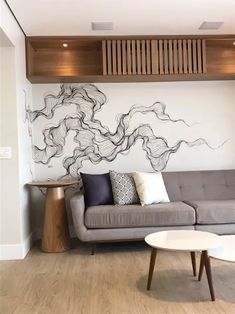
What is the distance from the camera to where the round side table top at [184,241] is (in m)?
2.42

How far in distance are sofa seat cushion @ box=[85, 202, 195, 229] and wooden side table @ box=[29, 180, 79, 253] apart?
40cm

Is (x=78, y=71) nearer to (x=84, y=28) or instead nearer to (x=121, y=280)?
(x=84, y=28)

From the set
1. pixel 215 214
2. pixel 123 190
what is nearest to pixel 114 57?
pixel 123 190

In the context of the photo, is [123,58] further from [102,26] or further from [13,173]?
[13,173]

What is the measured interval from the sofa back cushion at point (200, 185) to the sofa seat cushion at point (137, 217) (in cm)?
57

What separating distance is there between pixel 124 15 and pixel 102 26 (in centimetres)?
36

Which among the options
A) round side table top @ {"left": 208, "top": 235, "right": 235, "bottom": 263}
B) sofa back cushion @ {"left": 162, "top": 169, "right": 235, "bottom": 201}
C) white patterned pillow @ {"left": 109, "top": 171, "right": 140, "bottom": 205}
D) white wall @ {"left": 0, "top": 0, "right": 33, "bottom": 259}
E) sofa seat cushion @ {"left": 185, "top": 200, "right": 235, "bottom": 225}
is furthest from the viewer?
sofa back cushion @ {"left": 162, "top": 169, "right": 235, "bottom": 201}

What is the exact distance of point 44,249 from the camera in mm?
3750

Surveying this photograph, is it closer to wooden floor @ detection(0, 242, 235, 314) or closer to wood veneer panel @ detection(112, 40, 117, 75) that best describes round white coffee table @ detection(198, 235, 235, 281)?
wooden floor @ detection(0, 242, 235, 314)

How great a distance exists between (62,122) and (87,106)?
0.38 m

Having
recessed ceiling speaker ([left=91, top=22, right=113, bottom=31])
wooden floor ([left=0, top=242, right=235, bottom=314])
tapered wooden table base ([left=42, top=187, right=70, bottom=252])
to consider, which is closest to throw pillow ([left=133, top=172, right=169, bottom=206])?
wooden floor ([left=0, top=242, right=235, bottom=314])

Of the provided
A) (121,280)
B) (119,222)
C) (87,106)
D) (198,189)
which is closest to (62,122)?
(87,106)

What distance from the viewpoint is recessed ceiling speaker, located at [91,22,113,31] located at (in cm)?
369

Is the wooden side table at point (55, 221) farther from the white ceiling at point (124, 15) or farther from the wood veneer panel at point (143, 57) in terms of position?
the white ceiling at point (124, 15)
